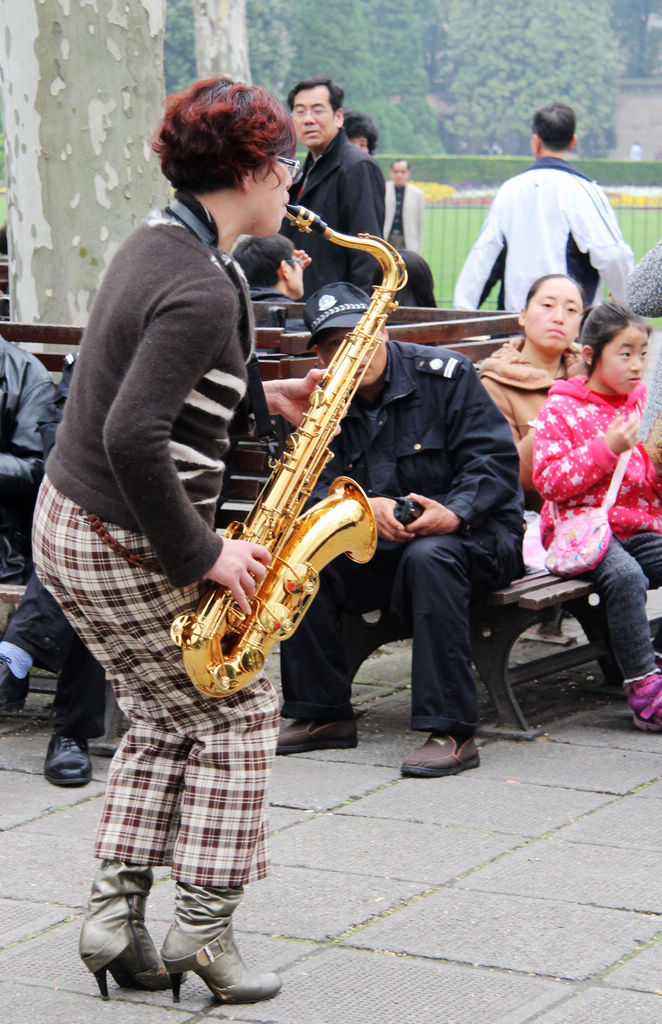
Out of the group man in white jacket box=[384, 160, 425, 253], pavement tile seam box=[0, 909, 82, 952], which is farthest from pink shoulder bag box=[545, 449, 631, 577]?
man in white jacket box=[384, 160, 425, 253]

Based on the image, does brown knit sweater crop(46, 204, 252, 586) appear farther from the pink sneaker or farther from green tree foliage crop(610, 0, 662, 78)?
green tree foliage crop(610, 0, 662, 78)

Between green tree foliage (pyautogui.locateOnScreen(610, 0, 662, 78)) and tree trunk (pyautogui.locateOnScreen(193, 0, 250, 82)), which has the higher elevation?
green tree foliage (pyautogui.locateOnScreen(610, 0, 662, 78))

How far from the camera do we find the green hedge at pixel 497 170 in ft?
205

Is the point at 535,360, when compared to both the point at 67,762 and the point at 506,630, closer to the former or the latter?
the point at 506,630

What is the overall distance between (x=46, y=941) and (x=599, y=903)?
4.25 ft

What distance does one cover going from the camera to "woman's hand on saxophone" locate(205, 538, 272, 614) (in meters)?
2.88

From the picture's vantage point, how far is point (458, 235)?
91.0 ft

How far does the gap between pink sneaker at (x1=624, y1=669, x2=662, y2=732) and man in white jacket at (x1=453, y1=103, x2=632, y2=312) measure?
2813mm

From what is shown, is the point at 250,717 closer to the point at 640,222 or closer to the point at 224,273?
the point at 224,273

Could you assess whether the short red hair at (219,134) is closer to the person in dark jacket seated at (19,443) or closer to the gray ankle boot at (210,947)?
the gray ankle boot at (210,947)

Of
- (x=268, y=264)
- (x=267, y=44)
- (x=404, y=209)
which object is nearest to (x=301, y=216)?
(x=268, y=264)

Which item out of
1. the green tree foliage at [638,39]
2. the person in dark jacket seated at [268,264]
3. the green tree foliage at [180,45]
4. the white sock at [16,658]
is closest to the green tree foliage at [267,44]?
the green tree foliage at [180,45]

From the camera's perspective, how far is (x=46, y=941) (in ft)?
11.1

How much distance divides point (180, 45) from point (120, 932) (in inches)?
2754
